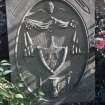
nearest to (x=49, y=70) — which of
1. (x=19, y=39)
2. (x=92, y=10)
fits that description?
(x=19, y=39)

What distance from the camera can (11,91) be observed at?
2.71 metres

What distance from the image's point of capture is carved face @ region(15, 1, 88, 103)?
4.07 m

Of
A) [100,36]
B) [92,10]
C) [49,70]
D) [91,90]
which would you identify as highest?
[92,10]

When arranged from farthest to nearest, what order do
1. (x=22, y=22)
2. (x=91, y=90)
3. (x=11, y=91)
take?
1. (x=91, y=90)
2. (x=22, y=22)
3. (x=11, y=91)

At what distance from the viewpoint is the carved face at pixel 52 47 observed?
407 cm

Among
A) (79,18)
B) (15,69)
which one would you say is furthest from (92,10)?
(15,69)

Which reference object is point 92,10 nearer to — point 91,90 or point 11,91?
point 91,90

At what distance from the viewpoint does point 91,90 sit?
4352 mm

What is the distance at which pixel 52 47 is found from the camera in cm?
416

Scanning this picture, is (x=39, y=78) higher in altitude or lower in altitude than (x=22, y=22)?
lower

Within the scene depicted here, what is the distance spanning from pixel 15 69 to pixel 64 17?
0.81 m

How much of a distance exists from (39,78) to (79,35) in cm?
68

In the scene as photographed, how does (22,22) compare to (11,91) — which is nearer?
(11,91)

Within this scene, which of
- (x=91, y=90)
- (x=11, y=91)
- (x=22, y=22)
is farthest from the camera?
(x=91, y=90)
